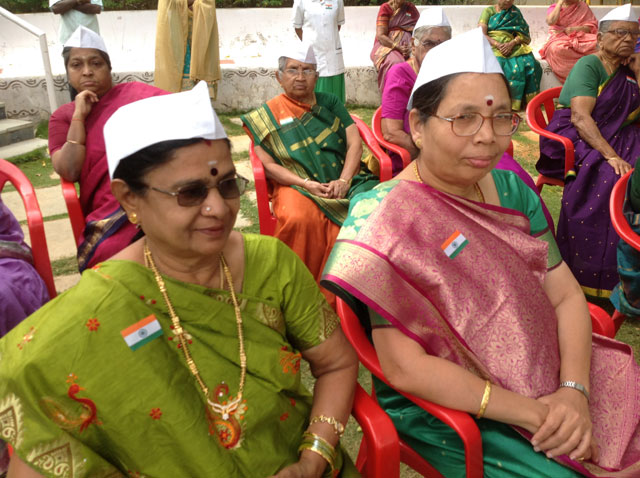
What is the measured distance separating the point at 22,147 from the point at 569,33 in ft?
24.2

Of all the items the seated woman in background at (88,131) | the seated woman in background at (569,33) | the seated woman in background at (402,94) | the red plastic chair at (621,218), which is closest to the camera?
the red plastic chair at (621,218)

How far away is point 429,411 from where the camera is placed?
1.51 m

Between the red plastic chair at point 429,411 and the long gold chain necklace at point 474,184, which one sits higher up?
the long gold chain necklace at point 474,184

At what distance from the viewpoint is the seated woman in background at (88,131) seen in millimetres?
2709

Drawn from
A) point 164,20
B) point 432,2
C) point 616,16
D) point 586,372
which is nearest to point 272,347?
point 586,372

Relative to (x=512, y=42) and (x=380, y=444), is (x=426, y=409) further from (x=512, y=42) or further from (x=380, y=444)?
(x=512, y=42)

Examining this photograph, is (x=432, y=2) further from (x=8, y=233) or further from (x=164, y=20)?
(x=8, y=233)

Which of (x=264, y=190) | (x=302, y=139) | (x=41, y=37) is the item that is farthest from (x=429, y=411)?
(x=41, y=37)

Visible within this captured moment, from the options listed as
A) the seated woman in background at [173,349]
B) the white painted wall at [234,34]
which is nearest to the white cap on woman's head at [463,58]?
the seated woman in background at [173,349]

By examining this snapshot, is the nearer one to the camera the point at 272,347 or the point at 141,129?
the point at 141,129

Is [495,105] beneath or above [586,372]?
above

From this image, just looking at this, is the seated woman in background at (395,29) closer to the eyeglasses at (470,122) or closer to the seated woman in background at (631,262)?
the seated woman in background at (631,262)

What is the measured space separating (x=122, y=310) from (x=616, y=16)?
353 cm

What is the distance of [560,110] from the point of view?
3.72 m
